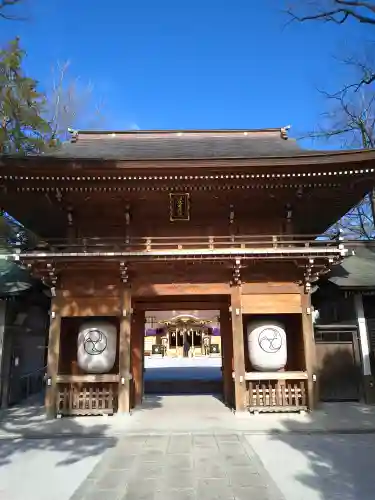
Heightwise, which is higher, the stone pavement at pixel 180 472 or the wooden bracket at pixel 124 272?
the wooden bracket at pixel 124 272

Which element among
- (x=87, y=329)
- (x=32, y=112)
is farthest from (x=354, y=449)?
(x=32, y=112)

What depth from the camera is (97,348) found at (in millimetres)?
9109

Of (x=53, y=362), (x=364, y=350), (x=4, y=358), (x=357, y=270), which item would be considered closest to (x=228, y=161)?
(x=357, y=270)

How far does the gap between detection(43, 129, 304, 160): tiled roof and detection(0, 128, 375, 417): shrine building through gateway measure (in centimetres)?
246

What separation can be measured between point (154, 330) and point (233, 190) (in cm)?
2827

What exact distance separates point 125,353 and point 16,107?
8.98m

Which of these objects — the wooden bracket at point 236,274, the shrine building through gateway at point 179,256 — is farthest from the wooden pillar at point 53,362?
the wooden bracket at point 236,274

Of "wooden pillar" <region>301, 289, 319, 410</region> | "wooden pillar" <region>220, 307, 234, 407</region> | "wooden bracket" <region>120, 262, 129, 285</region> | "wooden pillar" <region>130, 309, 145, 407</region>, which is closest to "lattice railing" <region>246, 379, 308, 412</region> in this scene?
"wooden pillar" <region>301, 289, 319, 410</region>

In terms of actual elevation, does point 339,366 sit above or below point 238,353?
below

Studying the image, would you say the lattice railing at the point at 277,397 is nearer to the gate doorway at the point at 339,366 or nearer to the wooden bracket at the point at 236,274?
the gate doorway at the point at 339,366

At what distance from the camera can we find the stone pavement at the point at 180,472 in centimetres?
439

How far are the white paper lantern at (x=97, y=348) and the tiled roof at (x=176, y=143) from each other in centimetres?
565

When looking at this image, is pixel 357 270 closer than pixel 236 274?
No

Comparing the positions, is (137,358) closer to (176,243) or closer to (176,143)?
(176,243)
